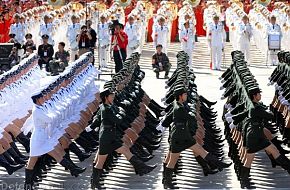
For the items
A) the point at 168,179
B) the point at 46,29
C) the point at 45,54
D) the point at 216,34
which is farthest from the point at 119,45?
the point at 168,179

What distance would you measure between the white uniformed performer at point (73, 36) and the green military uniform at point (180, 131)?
46.2 ft

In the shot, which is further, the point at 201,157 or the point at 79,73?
the point at 79,73

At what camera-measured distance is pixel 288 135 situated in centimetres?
1541

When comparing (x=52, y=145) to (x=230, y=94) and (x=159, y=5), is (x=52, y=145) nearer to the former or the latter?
(x=230, y=94)

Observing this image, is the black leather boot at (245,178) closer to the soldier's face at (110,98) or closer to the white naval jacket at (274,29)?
the soldier's face at (110,98)

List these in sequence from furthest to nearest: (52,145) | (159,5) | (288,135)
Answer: (159,5) < (288,135) < (52,145)

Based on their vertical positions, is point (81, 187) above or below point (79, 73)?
below

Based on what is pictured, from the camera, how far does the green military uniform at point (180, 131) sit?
1323cm

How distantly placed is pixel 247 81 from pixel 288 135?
145 centimetres

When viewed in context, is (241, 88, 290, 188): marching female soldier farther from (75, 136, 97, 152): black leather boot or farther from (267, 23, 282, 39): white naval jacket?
(267, 23, 282, 39): white naval jacket

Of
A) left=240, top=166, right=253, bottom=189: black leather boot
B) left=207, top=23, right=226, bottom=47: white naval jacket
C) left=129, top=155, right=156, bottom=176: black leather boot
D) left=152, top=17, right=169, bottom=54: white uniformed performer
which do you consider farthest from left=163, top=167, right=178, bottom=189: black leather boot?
left=152, top=17, right=169, bottom=54: white uniformed performer

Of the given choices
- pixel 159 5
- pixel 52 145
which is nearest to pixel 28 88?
pixel 52 145

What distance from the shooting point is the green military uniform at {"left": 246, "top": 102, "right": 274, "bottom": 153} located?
13.2 metres

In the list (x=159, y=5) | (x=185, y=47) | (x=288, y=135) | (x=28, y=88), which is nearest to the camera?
(x=288, y=135)
